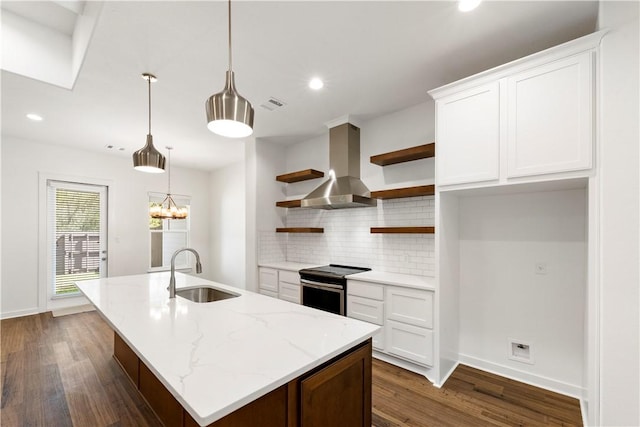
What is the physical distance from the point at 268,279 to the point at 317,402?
9.56 feet

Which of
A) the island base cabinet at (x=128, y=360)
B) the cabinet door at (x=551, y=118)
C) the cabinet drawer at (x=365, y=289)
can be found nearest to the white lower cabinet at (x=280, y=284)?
the cabinet drawer at (x=365, y=289)

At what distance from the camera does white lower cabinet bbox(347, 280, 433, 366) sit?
2.51 meters

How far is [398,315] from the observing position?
2688 millimetres

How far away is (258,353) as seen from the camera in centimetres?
120

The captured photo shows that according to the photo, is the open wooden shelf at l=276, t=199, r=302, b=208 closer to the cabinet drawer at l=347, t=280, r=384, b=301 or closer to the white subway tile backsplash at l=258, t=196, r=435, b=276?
the white subway tile backsplash at l=258, t=196, r=435, b=276

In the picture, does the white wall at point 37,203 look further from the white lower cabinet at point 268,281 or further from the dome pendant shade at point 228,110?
the dome pendant shade at point 228,110

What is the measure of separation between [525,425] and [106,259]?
20.3ft

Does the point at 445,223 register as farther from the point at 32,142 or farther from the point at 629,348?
the point at 32,142

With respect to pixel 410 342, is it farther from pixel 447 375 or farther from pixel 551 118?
pixel 551 118

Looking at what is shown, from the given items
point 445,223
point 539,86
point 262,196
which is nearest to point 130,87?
point 262,196

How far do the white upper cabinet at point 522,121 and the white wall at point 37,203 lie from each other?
5.44 m

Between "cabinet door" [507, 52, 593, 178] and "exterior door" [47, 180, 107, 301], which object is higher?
"cabinet door" [507, 52, 593, 178]

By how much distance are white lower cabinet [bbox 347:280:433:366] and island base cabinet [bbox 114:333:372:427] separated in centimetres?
119

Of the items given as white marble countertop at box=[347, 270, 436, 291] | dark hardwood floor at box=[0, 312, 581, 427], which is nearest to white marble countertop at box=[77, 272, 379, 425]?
dark hardwood floor at box=[0, 312, 581, 427]
